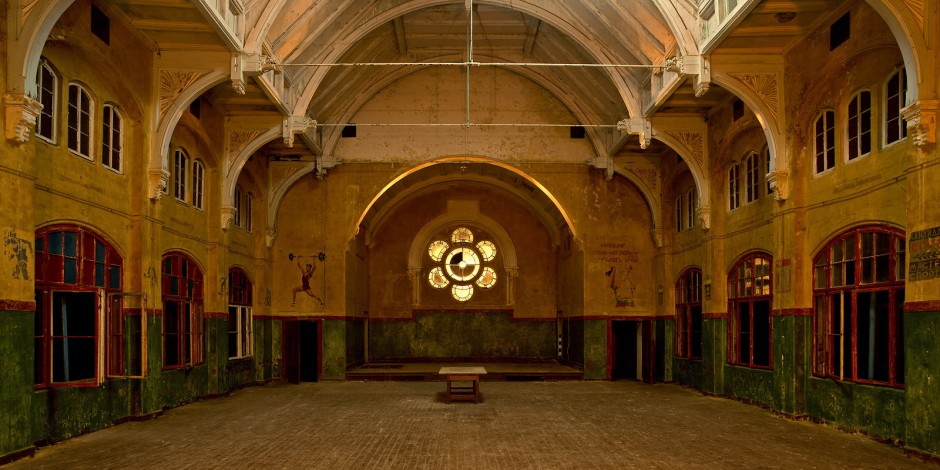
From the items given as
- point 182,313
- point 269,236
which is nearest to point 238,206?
point 269,236

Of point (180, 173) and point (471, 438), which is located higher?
point (180, 173)

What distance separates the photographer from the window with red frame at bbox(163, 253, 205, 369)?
16156mm

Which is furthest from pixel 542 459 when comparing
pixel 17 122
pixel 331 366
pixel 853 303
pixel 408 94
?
pixel 408 94

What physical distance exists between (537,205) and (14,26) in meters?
20.5

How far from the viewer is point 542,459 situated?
412 inches

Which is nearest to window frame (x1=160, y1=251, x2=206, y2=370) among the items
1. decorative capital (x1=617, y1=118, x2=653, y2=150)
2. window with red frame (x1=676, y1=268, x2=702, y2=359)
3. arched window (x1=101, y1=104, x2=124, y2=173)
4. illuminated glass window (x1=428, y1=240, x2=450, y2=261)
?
arched window (x1=101, y1=104, x2=124, y2=173)

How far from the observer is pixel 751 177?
17.2m

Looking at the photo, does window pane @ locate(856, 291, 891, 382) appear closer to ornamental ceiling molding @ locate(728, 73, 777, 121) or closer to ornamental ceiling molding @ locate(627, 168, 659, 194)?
ornamental ceiling molding @ locate(728, 73, 777, 121)

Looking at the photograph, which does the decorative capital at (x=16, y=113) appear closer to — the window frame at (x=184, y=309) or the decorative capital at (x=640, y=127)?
the window frame at (x=184, y=309)

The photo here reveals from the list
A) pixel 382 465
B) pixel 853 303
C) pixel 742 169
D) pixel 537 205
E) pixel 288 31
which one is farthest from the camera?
pixel 537 205

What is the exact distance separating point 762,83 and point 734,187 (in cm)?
371

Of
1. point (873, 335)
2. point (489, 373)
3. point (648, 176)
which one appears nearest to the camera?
point (873, 335)

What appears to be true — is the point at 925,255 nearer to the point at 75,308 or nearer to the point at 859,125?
the point at 859,125

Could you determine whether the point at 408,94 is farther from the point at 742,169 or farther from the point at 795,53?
the point at 795,53
